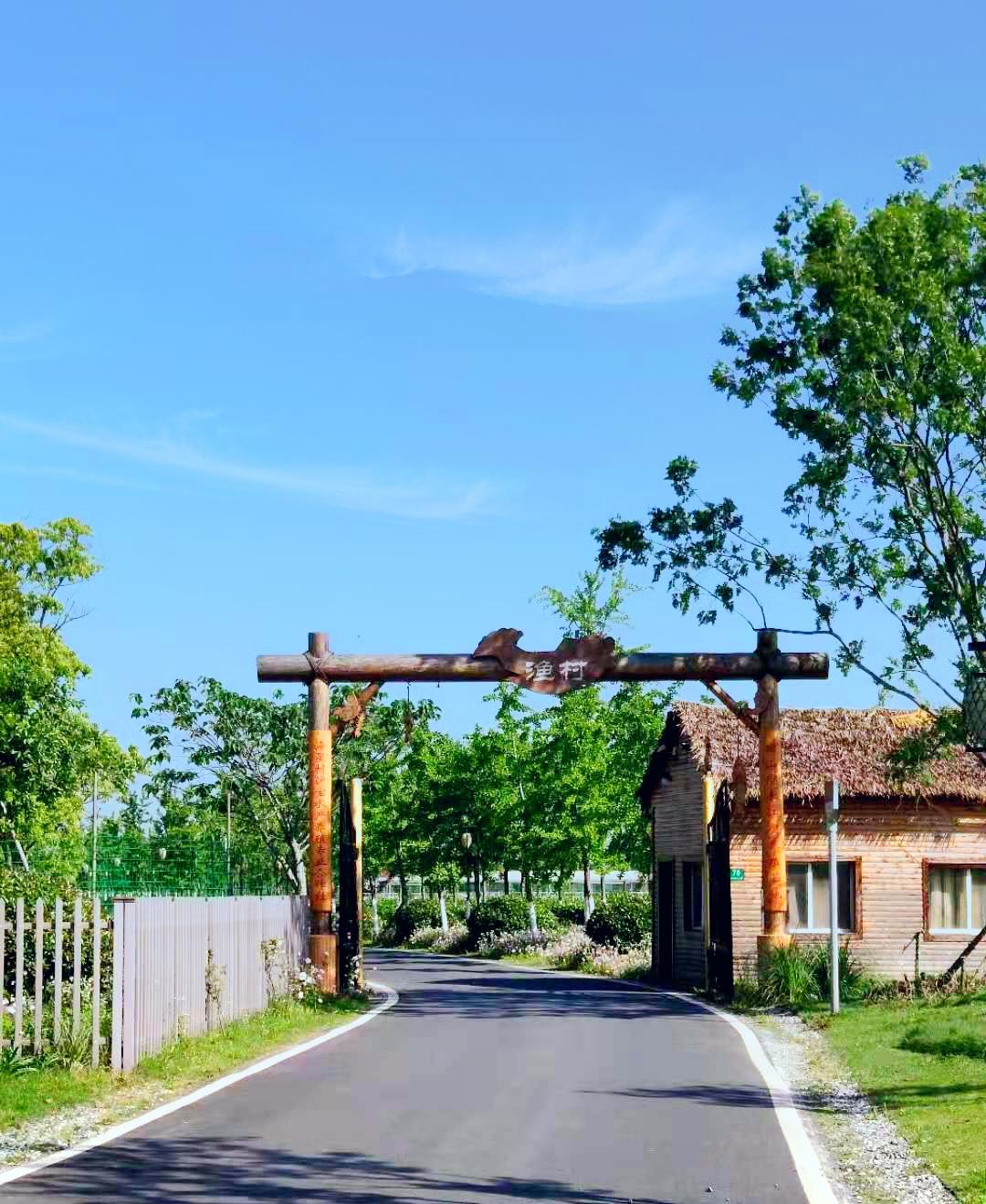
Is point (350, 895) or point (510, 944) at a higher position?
point (350, 895)

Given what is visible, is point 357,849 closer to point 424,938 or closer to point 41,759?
point 41,759

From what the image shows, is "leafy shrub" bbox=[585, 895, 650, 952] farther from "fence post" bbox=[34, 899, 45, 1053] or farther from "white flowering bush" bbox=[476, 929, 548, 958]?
"fence post" bbox=[34, 899, 45, 1053]

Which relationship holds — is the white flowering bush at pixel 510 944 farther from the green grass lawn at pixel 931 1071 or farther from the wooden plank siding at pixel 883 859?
the green grass lawn at pixel 931 1071

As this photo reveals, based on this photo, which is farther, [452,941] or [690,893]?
[452,941]

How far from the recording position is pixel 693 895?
33.5 meters

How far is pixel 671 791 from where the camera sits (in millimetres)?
35594

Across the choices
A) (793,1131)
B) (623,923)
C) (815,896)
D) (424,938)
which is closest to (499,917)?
(623,923)

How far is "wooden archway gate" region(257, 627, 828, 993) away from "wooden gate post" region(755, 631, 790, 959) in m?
0.01

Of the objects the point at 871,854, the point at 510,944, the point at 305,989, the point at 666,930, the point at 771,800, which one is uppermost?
the point at 771,800

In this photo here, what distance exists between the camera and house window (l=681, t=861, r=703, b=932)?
33094 millimetres

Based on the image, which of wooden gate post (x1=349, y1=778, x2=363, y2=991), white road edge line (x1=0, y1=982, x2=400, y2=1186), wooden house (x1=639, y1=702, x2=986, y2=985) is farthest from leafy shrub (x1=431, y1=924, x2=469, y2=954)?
white road edge line (x1=0, y1=982, x2=400, y2=1186)

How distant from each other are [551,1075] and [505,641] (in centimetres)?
1204

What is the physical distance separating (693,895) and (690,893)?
192mm

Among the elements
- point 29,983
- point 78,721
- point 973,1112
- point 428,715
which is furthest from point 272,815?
point 973,1112
